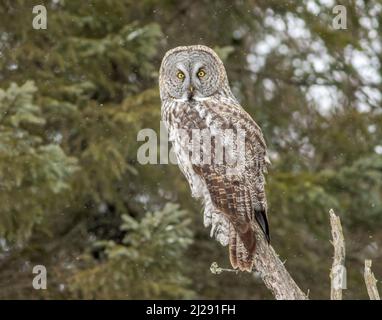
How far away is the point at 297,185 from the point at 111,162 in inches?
85.6

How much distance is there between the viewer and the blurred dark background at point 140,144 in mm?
8852

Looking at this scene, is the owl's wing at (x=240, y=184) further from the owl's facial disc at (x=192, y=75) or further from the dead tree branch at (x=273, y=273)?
A: the owl's facial disc at (x=192, y=75)

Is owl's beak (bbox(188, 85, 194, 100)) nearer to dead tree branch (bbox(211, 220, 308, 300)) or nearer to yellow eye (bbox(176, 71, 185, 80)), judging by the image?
yellow eye (bbox(176, 71, 185, 80))

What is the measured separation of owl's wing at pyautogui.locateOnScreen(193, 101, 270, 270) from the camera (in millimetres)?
4836

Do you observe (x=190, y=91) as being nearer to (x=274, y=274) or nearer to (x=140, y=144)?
(x=274, y=274)

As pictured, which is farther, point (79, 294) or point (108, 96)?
point (108, 96)

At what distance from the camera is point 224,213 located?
4.98 m

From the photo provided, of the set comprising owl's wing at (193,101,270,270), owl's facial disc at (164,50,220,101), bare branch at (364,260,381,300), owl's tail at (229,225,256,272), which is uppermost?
owl's facial disc at (164,50,220,101)

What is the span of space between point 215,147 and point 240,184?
334 mm

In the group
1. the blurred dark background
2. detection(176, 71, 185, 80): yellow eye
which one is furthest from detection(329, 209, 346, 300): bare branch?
the blurred dark background

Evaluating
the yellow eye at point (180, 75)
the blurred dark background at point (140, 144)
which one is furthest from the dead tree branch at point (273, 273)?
the blurred dark background at point (140, 144)
